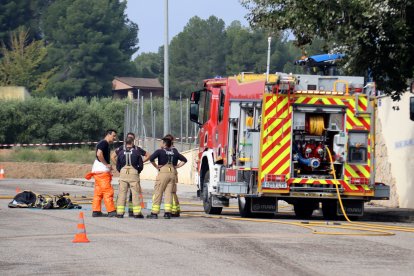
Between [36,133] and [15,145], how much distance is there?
5.08 m

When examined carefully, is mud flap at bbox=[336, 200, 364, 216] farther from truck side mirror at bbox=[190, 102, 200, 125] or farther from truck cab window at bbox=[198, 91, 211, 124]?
truck side mirror at bbox=[190, 102, 200, 125]

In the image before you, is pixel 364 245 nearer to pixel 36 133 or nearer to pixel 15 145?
pixel 15 145

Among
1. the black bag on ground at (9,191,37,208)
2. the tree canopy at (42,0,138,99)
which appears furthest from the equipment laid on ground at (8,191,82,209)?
the tree canopy at (42,0,138,99)

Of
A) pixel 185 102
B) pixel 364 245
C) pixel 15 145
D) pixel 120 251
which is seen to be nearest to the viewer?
pixel 120 251

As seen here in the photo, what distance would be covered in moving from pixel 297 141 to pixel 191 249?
760 centimetres

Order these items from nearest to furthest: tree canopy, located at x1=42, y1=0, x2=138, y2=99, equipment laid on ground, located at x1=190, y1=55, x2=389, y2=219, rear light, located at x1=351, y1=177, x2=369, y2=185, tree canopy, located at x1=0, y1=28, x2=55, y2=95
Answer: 1. equipment laid on ground, located at x1=190, y1=55, x2=389, y2=219
2. rear light, located at x1=351, y1=177, x2=369, y2=185
3. tree canopy, located at x1=0, y1=28, x2=55, y2=95
4. tree canopy, located at x1=42, y1=0, x2=138, y2=99

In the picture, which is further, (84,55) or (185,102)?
(84,55)

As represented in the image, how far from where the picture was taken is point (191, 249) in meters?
15.9

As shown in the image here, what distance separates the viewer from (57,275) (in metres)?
12.9

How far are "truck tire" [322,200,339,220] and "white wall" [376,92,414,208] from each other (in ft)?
16.0

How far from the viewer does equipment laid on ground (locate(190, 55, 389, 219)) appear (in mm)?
22672

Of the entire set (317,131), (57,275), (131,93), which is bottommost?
(57,275)

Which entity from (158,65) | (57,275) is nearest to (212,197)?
(57,275)

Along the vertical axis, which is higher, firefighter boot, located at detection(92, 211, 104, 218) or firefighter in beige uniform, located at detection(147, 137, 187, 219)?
firefighter in beige uniform, located at detection(147, 137, 187, 219)
